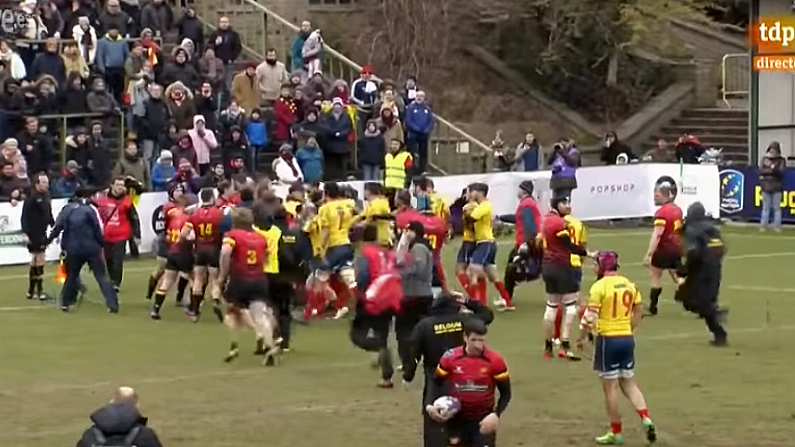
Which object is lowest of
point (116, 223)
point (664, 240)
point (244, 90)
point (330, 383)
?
point (330, 383)

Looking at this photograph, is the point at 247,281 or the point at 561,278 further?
the point at 561,278

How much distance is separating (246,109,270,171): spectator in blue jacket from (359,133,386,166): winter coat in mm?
2099

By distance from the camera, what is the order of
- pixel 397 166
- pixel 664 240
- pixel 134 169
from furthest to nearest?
pixel 134 169, pixel 397 166, pixel 664 240

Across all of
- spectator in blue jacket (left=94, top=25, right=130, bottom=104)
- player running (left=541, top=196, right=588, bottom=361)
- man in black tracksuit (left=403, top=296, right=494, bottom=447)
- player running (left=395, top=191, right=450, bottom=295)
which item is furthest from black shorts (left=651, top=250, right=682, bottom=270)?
spectator in blue jacket (left=94, top=25, right=130, bottom=104)

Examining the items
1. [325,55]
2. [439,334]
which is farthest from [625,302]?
[325,55]

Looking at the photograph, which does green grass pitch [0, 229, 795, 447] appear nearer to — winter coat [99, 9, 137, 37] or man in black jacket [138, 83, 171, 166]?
man in black jacket [138, 83, 171, 166]

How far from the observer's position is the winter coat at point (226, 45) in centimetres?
4084

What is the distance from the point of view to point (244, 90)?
39344 mm

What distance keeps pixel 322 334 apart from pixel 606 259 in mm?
7418

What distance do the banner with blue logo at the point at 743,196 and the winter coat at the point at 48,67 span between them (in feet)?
47.6

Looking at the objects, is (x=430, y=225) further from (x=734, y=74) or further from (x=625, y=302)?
(x=734, y=74)

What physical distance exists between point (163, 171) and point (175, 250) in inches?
375

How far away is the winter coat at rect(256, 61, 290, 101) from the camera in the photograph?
4025 cm

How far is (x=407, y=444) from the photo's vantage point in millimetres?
17625
